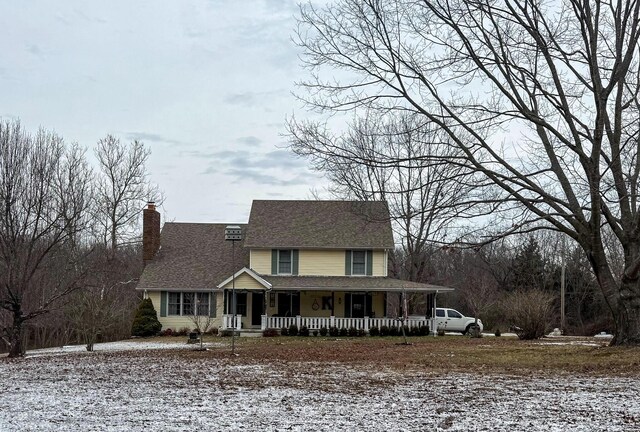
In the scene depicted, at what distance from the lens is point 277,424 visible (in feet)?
30.1

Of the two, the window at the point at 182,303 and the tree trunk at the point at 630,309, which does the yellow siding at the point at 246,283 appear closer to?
the window at the point at 182,303

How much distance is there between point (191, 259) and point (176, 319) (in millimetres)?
3718

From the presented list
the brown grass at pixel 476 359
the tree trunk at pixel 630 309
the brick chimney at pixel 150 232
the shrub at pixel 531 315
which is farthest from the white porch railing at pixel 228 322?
the tree trunk at pixel 630 309

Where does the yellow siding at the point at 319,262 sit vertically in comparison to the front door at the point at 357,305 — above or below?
above

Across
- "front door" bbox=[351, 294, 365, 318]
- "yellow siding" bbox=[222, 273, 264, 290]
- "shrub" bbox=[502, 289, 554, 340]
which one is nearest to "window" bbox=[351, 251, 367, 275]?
"front door" bbox=[351, 294, 365, 318]

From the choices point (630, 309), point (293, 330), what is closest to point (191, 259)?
point (293, 330)

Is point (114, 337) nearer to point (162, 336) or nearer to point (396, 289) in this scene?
point (162, 336)

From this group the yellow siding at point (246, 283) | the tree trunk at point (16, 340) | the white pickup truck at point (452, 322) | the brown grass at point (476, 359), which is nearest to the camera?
the brown grass at point (476, 359)

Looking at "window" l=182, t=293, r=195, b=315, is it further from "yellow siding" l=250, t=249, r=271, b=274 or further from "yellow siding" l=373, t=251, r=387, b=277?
"yellow siding" l=373, t=251, r=387, b=277

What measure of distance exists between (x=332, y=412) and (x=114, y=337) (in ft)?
103

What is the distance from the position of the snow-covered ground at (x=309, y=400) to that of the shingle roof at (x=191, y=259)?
21.1m

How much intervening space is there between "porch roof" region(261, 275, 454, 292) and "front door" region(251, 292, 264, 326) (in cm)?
123

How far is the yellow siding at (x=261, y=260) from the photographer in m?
37.5

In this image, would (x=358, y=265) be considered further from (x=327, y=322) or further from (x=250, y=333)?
(x=250, y=333)
